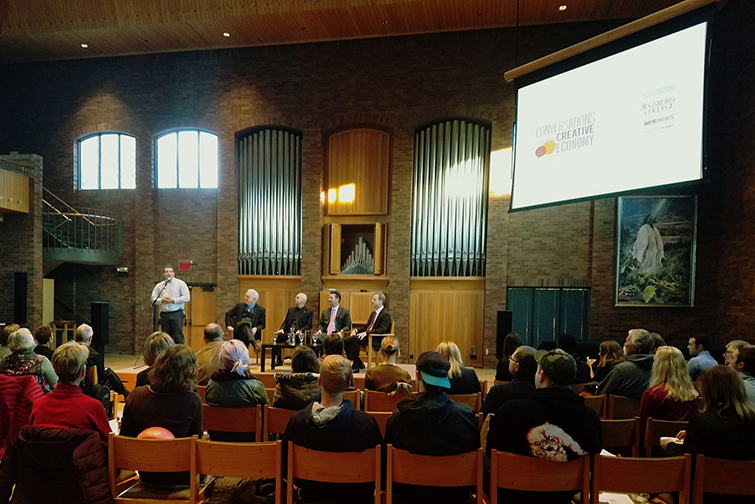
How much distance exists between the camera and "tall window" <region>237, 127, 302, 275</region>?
9.79m

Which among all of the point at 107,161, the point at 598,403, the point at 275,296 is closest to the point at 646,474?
the point at 598,403

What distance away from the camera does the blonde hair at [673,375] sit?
10.5 ft

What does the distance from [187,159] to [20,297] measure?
416 cm

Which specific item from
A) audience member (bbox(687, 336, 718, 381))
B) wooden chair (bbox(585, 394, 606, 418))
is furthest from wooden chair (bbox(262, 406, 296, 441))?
audience member (bbox(687, 336, 718, 381))

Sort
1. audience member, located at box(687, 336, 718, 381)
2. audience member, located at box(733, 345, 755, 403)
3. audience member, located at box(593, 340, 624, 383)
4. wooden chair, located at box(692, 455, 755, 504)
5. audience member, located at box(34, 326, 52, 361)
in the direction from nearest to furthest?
wooden chair, located at box(692, 455, 755, 504) → audience member, located at box(733, 345, 755, 403) → audience member, located at box(593, 340, 624, 383) → audience member, located at box(34, 326, 52, 361) → audience member, located at box(687, 336, 718, 381)

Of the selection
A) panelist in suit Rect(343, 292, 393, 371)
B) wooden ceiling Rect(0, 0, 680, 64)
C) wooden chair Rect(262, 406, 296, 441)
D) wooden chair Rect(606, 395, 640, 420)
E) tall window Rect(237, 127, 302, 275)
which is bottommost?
panelist in suit Rect(343, 292, 393, 371)

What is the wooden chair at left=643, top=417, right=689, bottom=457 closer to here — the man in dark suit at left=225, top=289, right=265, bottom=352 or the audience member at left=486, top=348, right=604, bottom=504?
the audience member at left=486, top=348, right=604, bottom=504

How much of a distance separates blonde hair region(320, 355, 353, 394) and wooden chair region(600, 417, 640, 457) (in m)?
1.74

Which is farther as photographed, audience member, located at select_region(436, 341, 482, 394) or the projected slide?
the projected slide

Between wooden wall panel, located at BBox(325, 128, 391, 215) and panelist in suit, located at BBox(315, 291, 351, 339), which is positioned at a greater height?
wooden wall panel, located at BBox(325, 128, 391, 215)

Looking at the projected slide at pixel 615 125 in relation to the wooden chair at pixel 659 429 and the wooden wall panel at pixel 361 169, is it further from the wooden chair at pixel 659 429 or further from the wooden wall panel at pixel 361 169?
the wooden chair at pixel 659 429

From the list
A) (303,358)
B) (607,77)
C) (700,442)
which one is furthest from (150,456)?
(607,77)

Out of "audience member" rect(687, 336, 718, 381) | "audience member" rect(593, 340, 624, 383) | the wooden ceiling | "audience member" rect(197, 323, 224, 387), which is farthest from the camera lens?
the wooden ceiling

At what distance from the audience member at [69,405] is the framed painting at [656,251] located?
8.42m
